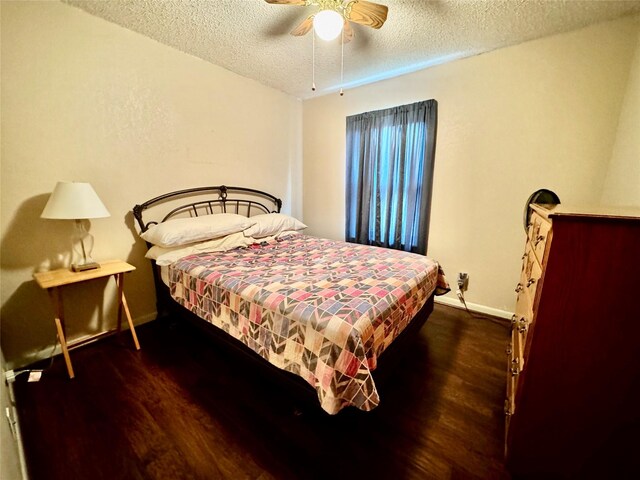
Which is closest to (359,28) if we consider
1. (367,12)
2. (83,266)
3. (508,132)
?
(367,12)

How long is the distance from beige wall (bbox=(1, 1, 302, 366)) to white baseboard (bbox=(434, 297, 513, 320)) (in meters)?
2.93

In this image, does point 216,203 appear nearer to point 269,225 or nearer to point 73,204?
point 269,225

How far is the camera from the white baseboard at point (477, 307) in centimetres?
261

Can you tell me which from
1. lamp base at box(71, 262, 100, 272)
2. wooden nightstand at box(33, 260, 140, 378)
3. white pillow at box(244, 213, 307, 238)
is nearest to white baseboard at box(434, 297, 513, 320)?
white pillow at box(244, 213, 307, 238)

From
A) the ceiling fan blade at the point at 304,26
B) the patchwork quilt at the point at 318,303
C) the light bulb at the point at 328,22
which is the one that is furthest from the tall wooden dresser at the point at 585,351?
the ceiling fan blade at the point at 304,26

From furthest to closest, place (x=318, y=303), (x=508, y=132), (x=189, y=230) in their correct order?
1. (x=508, y=132)
2. (x=189, y=230)
3. (x=318, y=303)

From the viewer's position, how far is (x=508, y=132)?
2416mm

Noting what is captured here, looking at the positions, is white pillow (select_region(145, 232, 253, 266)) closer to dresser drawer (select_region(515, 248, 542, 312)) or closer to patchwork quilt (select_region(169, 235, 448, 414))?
patchwork quilt (select_region(169, 235, 448, 414))

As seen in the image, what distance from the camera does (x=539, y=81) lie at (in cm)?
224

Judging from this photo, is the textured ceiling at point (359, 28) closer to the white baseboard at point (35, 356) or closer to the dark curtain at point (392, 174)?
the dark curtain at point (392, 174)

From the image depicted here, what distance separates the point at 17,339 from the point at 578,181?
455 cm

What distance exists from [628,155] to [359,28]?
2195 millimetres

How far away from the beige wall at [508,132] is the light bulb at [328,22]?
1.64m

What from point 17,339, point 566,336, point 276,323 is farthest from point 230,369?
point 566,336
